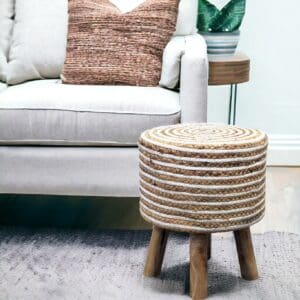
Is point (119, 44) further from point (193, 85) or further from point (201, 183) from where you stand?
point (201, 183)

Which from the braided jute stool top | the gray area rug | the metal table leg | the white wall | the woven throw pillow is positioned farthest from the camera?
the white wall

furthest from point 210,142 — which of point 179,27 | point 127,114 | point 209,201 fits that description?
point 179,27

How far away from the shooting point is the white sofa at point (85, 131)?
2.11m

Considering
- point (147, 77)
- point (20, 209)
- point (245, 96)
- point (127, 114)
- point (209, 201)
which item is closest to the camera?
point (209, 201)

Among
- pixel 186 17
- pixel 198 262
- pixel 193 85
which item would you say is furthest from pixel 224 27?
pixel 198 262

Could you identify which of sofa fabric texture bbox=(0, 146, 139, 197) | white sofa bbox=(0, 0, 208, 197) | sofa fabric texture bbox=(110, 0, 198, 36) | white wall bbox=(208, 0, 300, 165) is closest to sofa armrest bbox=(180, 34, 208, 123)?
white sofa bbox=(0, 0, 208, 197)

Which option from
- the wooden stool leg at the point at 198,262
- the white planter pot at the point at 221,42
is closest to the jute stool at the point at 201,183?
the wooden stool leg at the point at 198,262

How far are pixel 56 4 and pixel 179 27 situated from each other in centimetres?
52

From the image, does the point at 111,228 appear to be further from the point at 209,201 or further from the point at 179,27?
the point at 179,27

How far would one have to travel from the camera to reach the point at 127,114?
210cm

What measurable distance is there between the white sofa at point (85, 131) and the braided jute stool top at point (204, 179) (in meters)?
0.34

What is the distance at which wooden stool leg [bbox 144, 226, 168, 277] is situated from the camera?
1874 mm

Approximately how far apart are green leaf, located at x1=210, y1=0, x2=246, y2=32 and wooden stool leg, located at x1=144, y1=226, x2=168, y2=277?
3.83 ft

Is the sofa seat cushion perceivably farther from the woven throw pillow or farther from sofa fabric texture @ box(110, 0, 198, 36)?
sofa fabric texture @ box(110, 0, 198, 36)
